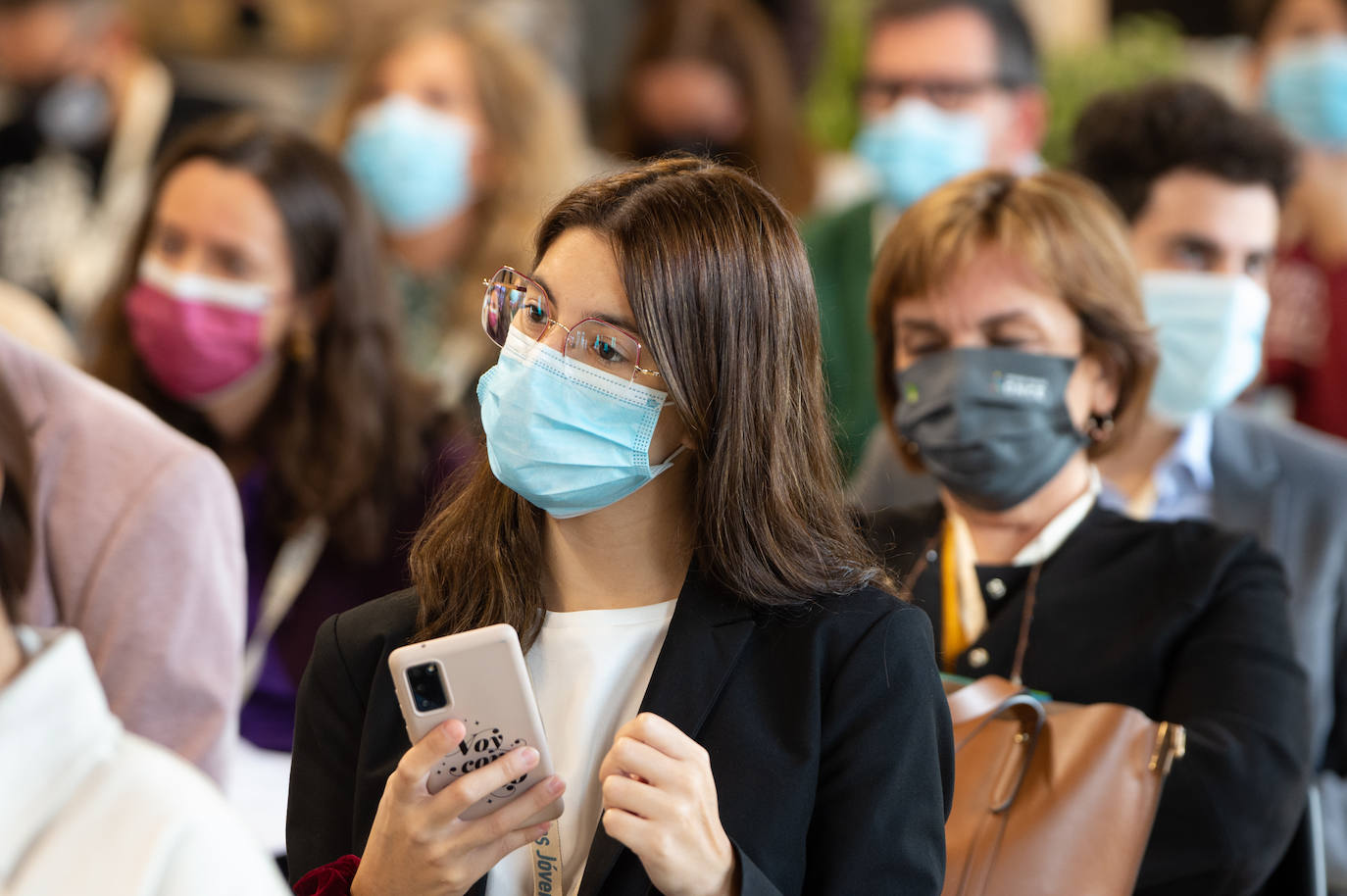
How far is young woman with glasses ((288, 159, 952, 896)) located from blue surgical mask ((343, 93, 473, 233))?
311 cm

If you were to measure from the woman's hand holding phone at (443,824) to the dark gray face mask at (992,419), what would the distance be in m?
1.06

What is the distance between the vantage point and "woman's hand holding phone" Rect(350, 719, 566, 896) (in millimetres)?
1583

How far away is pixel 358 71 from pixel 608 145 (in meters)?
1.03

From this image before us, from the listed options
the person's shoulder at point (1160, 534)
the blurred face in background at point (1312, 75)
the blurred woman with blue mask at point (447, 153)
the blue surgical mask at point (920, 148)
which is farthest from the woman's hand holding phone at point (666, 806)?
the blurred face in background at point (1312, 75)

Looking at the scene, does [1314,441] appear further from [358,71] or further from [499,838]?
[358,71]

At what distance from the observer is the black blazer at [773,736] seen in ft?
5.66

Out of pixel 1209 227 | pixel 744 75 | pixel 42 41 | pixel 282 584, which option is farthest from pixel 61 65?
pixel 1209 227

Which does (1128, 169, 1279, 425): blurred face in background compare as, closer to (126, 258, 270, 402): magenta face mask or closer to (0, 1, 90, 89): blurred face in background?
(126, 258, 270, 402): magenta face mask

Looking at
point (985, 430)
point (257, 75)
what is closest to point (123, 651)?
point (985, 430)

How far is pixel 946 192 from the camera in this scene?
Result: 2.60 m

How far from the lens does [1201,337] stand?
310 centimetres

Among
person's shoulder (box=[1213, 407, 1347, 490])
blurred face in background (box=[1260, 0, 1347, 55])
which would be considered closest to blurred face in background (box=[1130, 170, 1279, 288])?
person's shoulder (box=[1213, 407, 1347, 490])

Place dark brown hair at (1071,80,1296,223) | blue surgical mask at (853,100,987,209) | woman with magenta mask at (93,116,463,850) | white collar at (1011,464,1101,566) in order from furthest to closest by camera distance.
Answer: blue surgical mask at (853,100,987,209)
woman with magenta mask at (93,116,463,850)
dark brown hair at (1071,80,1296,223)
white collar at (1011,464,1101,566)

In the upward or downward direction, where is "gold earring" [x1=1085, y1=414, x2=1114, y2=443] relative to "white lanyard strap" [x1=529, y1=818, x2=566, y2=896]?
upward
